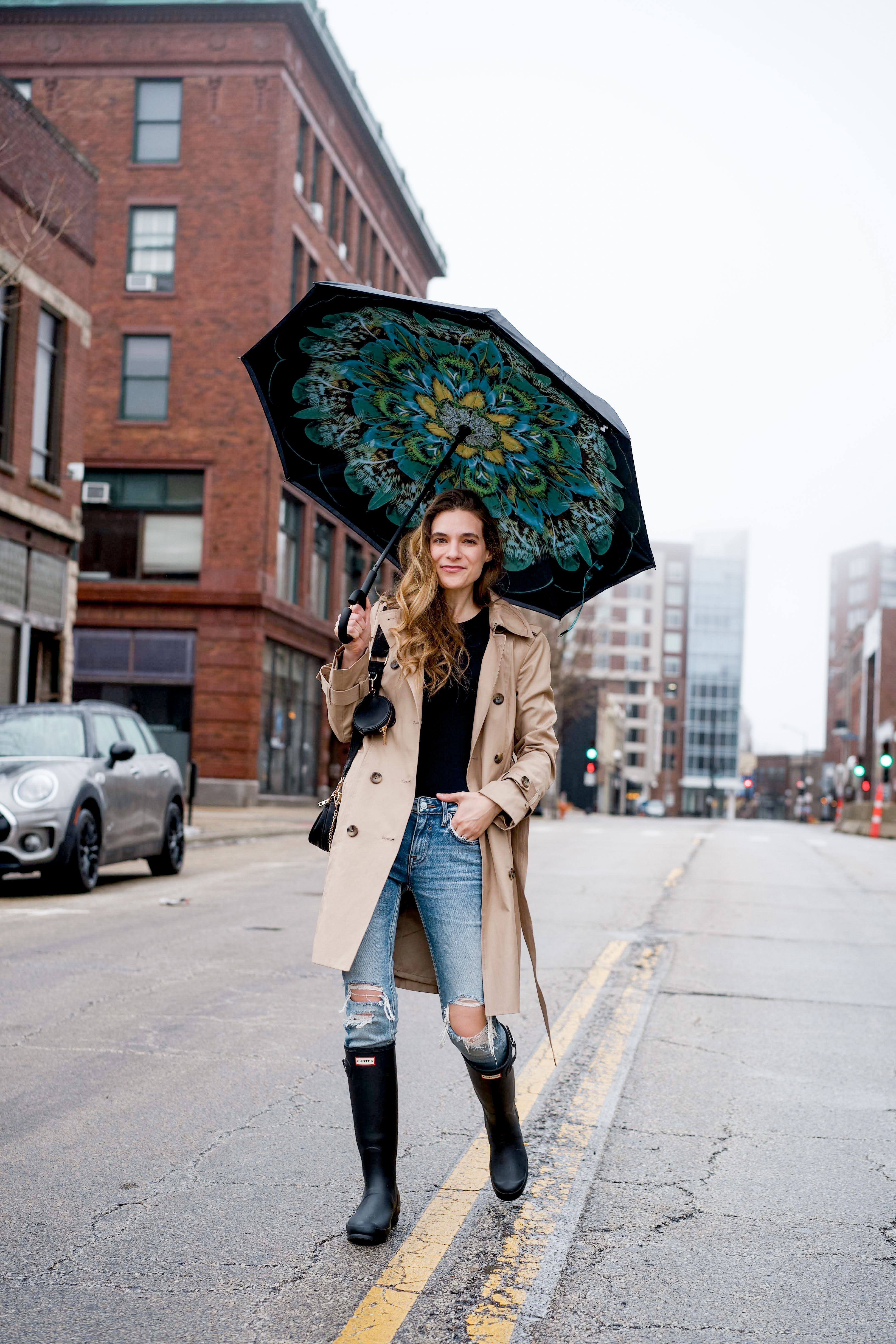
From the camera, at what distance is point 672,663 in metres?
138

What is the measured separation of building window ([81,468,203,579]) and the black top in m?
30.3

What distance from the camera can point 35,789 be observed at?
11500 mm

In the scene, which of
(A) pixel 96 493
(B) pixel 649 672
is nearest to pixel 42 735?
(A) pixel 96 493

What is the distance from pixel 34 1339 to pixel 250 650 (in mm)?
29994

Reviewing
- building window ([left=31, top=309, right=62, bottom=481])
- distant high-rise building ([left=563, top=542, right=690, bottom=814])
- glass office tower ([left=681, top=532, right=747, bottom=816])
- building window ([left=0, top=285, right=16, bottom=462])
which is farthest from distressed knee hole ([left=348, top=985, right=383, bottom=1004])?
glass office tower ([left=681, top=532, right=747, bottom=816])

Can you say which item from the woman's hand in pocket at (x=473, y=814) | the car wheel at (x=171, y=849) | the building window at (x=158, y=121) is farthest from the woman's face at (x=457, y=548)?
the building window at (x=158, y=121)

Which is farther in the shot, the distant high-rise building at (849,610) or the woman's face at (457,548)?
the distant high-rise building at (849,610)

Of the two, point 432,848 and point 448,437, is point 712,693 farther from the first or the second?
point 432,848

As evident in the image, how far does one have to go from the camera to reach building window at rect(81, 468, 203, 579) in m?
33.8

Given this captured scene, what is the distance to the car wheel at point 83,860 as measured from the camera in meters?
11.8

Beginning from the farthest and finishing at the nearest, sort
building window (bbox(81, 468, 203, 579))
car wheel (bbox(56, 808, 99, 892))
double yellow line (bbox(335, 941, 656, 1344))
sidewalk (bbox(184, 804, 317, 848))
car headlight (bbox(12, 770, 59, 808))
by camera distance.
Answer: building window (bbox(81, 468, 203, 579)) < sidewalk (bbox(184, 804, 317, 848)) < car wheel (bbox(56, 808, 99, 892)) < car headlight (bbox(12, 770, 59, 808)) < double yellow line (bbox(335, 941, 656, 1344))

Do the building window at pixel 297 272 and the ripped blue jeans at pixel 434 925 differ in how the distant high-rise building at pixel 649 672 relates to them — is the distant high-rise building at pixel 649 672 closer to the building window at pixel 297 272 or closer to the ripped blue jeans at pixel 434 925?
the building window at pixel 297 272

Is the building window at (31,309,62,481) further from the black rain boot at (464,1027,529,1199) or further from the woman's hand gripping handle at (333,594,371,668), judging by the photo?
the black rain boot at (464,1027,529,1199)

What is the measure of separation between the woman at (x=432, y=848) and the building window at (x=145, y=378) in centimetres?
3158
